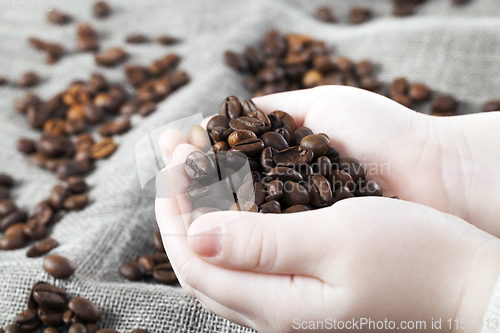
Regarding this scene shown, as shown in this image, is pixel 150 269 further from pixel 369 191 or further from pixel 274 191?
pixel 369 191

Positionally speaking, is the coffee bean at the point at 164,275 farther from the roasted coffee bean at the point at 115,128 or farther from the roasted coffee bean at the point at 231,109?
the roasted coffee bean at the point at 115,128

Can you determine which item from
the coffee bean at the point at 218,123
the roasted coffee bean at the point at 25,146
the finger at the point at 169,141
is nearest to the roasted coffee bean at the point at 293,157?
the coffee bean at the point at 218,123

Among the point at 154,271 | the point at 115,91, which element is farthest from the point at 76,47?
the point at 154,271

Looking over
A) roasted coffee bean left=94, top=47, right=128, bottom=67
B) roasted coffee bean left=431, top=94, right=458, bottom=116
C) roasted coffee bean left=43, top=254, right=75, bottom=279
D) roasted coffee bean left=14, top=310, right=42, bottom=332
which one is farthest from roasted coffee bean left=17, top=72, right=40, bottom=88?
roasted coffee bean left=431, top=94, right=458, bottom=116

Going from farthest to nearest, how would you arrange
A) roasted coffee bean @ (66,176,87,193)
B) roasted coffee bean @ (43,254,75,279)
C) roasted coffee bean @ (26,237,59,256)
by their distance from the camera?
roasted coffee bean @ (66,176,87,193), roasted coffee bean @ (26,237,59,256), roasted coffee bean @ (43,254,75,279)

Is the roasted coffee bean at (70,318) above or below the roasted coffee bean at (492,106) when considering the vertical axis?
below

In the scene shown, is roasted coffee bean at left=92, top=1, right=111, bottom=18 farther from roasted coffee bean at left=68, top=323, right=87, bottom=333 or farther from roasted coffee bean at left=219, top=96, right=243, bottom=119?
roasted coffee bean at left=68, top=323, right=87, bottom=333
